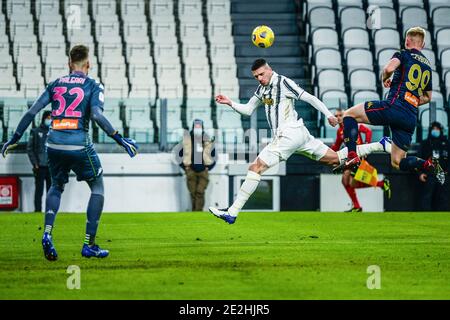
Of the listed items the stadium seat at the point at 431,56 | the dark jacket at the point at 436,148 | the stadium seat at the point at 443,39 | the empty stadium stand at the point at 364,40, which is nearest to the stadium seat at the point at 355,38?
the empty stadium stand at the point at 364,40

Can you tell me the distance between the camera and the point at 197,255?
10398 mm

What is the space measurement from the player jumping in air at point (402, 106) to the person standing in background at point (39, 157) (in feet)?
30.8

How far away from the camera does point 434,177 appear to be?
2138cm

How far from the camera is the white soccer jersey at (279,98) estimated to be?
12.6 m

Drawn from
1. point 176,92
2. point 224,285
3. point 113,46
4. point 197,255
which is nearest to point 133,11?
point 113,46

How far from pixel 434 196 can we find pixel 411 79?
9.67 metres

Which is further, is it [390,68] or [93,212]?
[390,68]

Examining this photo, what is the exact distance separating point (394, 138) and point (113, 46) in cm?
1352

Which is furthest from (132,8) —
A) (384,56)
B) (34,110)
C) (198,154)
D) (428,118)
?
(34,110)

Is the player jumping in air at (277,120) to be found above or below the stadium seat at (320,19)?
below

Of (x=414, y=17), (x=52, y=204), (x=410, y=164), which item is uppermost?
(x=414, y=17)

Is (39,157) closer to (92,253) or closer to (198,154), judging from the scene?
(198,154)

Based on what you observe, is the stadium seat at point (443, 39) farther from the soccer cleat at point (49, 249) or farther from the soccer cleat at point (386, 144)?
the soccer cleat at point (49, 249)
